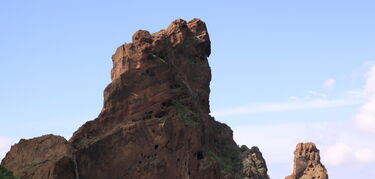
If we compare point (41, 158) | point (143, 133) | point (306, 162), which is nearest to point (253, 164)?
point (143, 133)

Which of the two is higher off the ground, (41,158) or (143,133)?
(143,133)

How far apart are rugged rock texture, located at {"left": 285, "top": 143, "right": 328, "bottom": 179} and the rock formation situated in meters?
71.7

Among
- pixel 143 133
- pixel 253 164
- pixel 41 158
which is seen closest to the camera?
pixel 41 158

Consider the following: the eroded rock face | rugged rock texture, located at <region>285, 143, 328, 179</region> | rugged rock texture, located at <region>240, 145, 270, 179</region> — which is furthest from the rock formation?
rugged rock texture, located at <region>285, 143, 328, 179</region>

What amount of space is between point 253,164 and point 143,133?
24398 millimetres

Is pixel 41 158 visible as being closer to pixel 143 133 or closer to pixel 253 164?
pixel 143 133

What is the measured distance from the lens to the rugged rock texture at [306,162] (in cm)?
17600

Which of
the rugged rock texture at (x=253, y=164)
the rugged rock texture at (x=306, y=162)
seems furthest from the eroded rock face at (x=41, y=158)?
the rugged rock texture at (x=306, y=162)

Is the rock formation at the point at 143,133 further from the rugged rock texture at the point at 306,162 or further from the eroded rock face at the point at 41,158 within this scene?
the rugged rock texture at the point at 306,162

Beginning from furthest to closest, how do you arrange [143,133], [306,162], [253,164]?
[306,162] < [253,164] < [143,133]

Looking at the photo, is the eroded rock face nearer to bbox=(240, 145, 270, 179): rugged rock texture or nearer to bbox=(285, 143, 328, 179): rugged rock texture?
bbox=(240, 145, 270, 179): rugged rock texture

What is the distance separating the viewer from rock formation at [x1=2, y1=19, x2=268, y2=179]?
9538 centimetres

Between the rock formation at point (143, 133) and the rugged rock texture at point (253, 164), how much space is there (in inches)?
242

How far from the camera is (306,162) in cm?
17762
